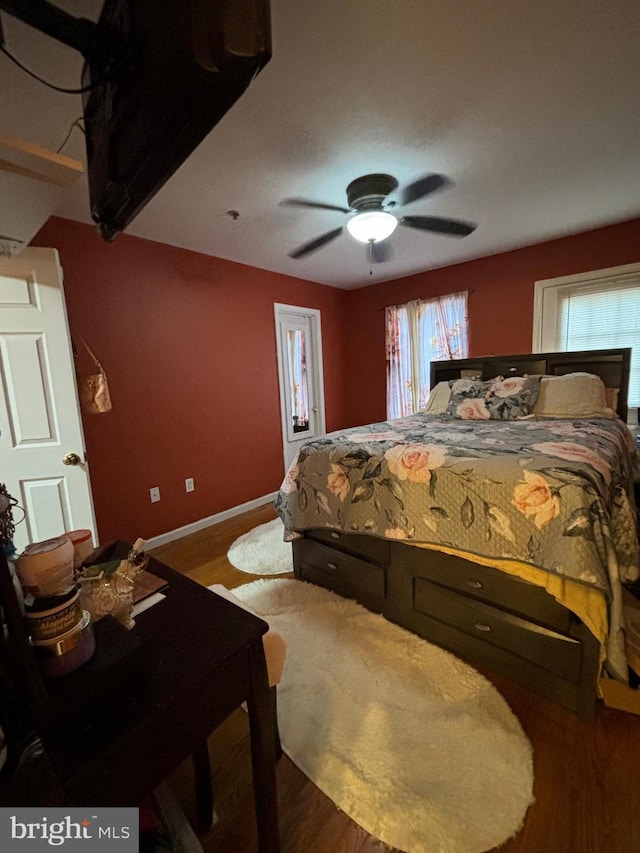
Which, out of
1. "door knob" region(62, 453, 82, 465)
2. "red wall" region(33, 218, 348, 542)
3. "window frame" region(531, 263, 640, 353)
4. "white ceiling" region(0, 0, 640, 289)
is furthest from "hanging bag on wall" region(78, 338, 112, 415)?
"window frame" region(531, 263, 640, 353)

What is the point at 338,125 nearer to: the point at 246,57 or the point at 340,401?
the point at 246,57

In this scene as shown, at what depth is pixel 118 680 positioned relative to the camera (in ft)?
1.99

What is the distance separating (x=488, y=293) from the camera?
3650mm

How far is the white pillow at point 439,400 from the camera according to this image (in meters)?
3.28

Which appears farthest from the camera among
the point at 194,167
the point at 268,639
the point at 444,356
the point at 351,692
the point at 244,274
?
the point at 444,356

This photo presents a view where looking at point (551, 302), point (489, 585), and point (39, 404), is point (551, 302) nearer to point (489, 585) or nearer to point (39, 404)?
point (489, 585)

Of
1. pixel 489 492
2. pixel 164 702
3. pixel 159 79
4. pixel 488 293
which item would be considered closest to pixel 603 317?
pixel 488 293

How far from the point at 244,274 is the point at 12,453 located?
2.46 meters

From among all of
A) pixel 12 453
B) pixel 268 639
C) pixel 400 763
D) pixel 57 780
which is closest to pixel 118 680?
pixel 57 780

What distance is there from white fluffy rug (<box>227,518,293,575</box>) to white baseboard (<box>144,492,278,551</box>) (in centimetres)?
42

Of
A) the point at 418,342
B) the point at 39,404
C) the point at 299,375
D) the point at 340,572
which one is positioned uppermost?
the point at 418,342

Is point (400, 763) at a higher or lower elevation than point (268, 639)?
lower

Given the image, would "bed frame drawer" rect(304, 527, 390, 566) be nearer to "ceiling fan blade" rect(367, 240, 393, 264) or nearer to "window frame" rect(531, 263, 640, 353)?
"ceiling fan blade" rect(367, 240, 393, 264)

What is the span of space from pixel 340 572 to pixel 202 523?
5.46 feet
